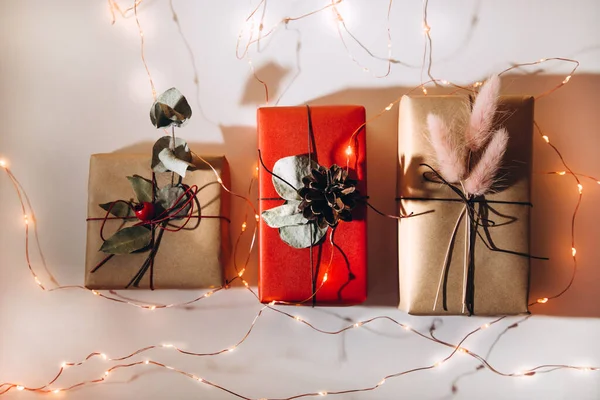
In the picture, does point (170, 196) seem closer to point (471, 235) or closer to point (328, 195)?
point (328, 195)

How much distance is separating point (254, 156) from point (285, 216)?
0.85 feet

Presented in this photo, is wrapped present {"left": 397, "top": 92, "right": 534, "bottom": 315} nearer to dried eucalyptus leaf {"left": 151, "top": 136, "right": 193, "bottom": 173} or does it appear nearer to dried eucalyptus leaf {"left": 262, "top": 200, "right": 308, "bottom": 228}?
dried eucalyptus leaf {"left": 262, "top": 200, "right": 308, "bottom": 228}

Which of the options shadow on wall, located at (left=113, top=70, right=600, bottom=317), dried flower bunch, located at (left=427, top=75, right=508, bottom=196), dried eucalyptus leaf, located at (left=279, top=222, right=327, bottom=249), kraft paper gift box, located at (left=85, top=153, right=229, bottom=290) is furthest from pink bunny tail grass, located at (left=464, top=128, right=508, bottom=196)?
kraft paper gift box, located at (left=85, top=153, right=229, bottom=290)

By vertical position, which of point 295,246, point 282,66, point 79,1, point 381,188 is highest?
point 79,1

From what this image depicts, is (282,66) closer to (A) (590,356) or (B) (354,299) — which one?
(B) (354,299)

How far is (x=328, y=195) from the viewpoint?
842 millimetres

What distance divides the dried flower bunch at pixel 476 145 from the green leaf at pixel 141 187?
640 mm

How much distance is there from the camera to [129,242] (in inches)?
37.8

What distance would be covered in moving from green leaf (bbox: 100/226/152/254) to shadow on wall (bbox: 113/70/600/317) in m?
0.23

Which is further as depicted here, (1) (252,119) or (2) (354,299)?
(1) (252,119)

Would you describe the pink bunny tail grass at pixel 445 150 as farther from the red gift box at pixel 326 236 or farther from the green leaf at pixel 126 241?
the green leaf at pixel 126 241

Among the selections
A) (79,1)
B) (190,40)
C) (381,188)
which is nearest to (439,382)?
(381,188)

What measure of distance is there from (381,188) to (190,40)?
0.63 meters

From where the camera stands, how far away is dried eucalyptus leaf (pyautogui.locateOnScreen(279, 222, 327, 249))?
3.01 feet
